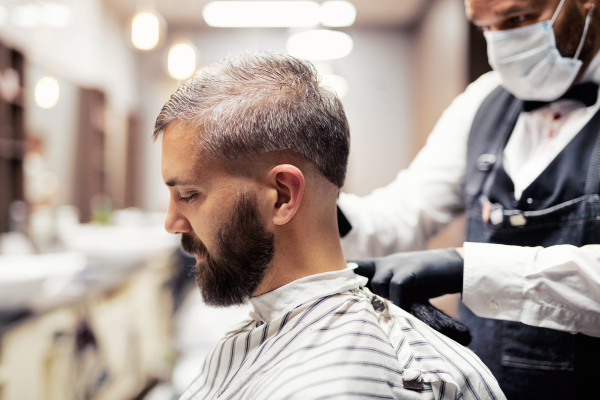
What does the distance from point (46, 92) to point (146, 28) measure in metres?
1.16

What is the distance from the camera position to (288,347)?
0.89m

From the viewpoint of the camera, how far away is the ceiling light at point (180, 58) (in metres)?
4.69

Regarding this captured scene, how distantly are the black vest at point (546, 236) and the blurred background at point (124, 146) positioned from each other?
0.74 feet

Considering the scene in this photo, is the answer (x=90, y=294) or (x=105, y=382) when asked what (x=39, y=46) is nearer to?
(x=90, y=294)

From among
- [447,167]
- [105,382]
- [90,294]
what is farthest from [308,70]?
[105,382]

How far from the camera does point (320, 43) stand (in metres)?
4.42

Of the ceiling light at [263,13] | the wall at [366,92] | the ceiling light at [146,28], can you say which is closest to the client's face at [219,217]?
the ceiling light at [146,28]

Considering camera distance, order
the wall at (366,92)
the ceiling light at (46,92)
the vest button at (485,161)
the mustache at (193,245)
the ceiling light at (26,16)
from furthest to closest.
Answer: the wall at (366,92)
the ceiling light at (46,92)
the ceiling light at (26,16)
the vest button at (485,161)
the mustache at (193,245)

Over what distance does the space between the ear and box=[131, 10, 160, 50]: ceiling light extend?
3.64 meters

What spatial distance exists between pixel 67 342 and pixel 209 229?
5.88 feet

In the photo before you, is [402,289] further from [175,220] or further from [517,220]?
[175,220]


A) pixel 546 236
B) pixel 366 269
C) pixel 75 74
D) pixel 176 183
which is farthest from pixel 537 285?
pixel 75 74

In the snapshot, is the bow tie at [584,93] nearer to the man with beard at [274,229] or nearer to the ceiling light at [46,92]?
the man with beard at [274,229]

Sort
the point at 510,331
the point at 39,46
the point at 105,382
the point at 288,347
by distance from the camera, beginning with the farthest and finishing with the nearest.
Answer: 1. the point at 39,46
2. the point at 105,382
3. the point at 510,331
4. the point at 288,347
